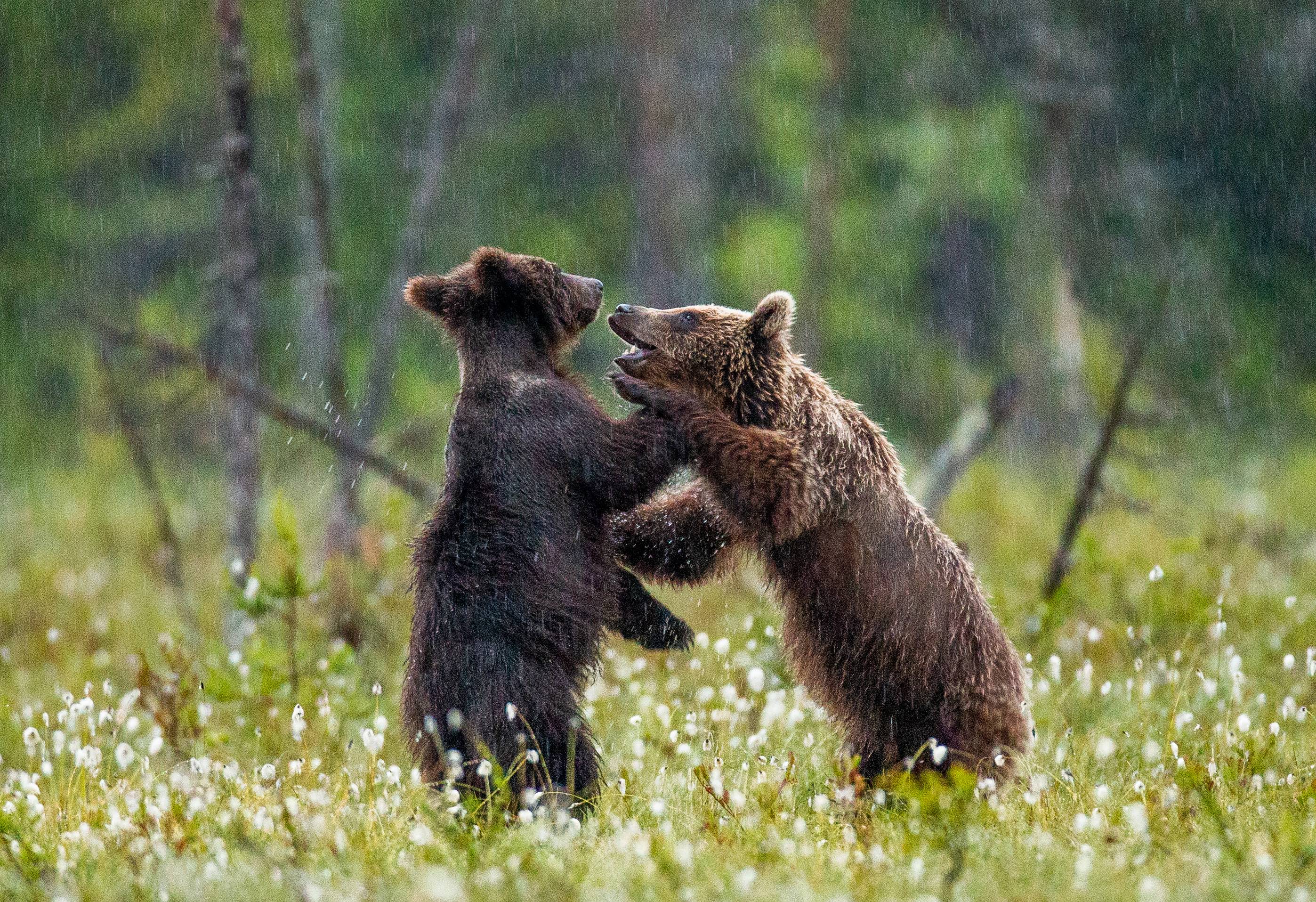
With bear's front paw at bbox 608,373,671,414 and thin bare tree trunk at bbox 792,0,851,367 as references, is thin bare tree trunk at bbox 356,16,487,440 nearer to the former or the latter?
bear's front paw at bbox 608,373,671,414

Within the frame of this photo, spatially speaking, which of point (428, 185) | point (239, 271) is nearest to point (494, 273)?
point (239, 271)

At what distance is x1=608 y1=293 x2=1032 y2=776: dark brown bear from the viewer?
499cm

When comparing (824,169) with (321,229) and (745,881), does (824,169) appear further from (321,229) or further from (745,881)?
(745,881)

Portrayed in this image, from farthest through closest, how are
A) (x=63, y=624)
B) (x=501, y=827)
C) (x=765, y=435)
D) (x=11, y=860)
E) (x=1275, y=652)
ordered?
1. (x=63, y=624)
2. (x=1275, y=652)
3. (x=765, y=435)
4. (x=501, y=827)
5. (x=11, y=860)

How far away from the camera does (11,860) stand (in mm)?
3896

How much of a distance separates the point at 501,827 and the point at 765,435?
1635 millimetres

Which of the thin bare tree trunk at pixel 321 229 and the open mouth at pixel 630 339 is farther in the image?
the thin bare tree trunk at pixel 321 229

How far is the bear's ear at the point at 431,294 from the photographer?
532 centimetres

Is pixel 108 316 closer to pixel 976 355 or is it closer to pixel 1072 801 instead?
pixel 976 355

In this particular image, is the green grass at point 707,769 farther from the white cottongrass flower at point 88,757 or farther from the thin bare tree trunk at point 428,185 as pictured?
the thin bare tree trunk at point 428,185

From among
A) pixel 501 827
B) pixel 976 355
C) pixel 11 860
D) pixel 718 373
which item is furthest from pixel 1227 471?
pixel 11 860

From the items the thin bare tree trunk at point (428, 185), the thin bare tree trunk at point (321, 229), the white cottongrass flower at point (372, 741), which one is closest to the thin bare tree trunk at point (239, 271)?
the thin bare tree trunk at point (321, 229)

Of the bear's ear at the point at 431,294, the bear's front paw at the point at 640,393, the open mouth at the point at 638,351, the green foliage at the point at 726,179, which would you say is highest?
the bear's ear at the point at 431,294

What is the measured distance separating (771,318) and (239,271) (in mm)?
3347
